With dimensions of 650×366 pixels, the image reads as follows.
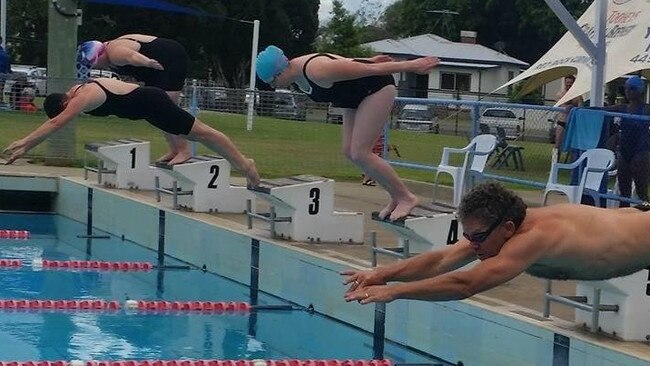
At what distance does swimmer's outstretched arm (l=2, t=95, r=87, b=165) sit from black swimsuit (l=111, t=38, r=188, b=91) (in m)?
1.64

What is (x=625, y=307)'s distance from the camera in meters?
5.93

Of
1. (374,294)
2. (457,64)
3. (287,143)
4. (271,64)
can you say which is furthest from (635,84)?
(457,64)

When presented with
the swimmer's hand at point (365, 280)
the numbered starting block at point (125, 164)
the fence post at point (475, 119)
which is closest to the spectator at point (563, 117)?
the fence post at point (475, 119)

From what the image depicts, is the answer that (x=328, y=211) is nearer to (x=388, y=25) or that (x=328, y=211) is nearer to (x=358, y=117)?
(x=358, y=117)

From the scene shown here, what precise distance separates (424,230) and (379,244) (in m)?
1.83

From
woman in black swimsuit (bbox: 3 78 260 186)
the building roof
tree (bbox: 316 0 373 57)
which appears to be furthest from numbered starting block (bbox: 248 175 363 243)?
the building roof

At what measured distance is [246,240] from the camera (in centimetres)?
966

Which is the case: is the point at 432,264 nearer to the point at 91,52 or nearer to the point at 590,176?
the point at 590,176

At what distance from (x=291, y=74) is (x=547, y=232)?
4.40 metres

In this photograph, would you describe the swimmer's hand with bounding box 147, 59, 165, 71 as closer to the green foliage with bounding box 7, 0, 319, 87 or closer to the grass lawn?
the grass lawn

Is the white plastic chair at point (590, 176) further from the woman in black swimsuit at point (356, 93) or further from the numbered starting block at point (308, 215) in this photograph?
the woman in black swimsuit at point (356, 93)

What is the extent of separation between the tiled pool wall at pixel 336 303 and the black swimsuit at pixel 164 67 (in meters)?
1.23

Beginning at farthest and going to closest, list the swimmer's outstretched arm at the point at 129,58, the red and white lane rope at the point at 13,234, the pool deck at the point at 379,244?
the red and white lane rope at the point at 13,234
the swimmer's outstretched arm at the point at 129,58
the pool deck at the point at 379,244

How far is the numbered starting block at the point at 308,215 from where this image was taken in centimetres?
944
